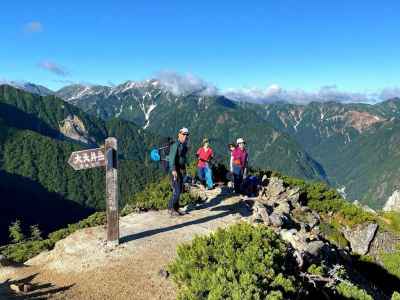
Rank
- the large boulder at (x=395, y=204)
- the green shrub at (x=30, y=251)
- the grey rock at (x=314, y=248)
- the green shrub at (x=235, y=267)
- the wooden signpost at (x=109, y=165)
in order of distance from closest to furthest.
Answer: the green shrub at (x=235, y=267), the wooden signpost at (x=109, y=165), the grey rock at (x=314, y=248), the green shrub at (x=30, y=251), the large boulder at (x=395, y=204)

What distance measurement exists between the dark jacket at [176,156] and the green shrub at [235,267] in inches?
232

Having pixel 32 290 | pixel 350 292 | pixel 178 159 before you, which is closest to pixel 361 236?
pixel 178 159

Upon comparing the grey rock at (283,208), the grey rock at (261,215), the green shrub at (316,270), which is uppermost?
the green shrub at (316,270)

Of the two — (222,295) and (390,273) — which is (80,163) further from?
(390,273)

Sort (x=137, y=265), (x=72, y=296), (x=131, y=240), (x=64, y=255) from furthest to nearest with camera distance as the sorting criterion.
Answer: (x=131, y=240)
(x=64, y=255)
(x=137, y=265)
(x=72, y=296)

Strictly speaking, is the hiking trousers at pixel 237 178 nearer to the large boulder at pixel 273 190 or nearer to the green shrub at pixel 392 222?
the large boulder at pixel 273 190

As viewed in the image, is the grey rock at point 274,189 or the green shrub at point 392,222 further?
the green shrub at point 392,222

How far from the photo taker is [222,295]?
385 inches

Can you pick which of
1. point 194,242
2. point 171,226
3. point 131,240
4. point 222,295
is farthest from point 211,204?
point 222,295

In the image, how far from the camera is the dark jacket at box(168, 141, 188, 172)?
1895 cm

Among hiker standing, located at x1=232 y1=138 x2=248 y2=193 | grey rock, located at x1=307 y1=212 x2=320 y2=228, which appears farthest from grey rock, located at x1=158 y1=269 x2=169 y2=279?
grey rock, located at x1=307 y1=212 x2=320 y2=228

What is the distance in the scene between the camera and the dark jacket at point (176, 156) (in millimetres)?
18953

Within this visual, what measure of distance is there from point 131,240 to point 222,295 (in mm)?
8136

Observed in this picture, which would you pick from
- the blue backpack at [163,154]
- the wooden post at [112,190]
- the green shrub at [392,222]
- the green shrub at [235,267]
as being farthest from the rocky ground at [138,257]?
the green shrub at [392,222]
